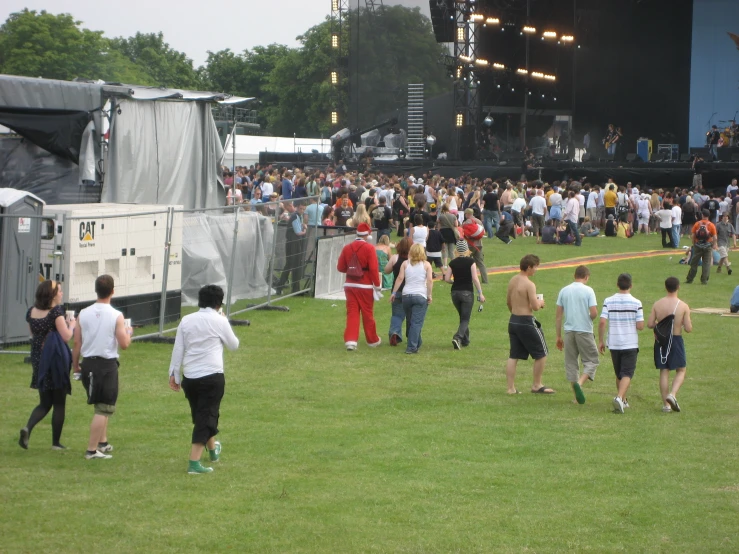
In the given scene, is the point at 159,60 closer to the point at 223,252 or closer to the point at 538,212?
the point at 538,212

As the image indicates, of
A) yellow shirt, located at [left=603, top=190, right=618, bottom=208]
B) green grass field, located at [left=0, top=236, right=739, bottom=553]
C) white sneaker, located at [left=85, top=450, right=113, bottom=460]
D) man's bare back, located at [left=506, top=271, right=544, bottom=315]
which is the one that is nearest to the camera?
green grass field, located at [left=0, top=236, right=739, bottom=553]

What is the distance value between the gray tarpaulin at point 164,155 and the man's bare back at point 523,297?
8.96 meters

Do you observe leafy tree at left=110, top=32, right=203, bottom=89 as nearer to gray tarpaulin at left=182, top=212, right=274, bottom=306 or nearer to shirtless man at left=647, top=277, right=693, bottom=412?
gray tarpaulin at left=182, top=212, right=274, bottom=306

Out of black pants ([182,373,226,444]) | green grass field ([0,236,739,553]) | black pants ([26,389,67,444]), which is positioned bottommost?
green grass field ([0,236,739,553])

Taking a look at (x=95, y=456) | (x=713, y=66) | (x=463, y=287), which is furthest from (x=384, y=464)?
(x=713, y=66)

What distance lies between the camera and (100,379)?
8773 mm

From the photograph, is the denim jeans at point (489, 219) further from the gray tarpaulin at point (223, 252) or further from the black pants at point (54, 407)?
the black pants at point (54, 407)

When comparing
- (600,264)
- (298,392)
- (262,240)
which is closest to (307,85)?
(600,264)

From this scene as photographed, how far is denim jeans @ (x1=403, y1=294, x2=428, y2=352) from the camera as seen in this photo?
1471 centimetres

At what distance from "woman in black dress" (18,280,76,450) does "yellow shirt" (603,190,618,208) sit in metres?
Answer: 26.2

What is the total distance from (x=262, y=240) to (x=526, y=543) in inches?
472

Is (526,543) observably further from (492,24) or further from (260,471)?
(492,24)

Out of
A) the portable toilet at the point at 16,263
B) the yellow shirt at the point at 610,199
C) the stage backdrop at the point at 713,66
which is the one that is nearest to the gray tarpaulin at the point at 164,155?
the portable toilet at the point at 16,263

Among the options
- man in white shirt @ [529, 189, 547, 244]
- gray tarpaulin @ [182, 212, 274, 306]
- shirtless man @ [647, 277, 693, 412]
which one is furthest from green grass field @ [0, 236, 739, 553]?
man in white shirt @ [529, 189, 547, 244]
